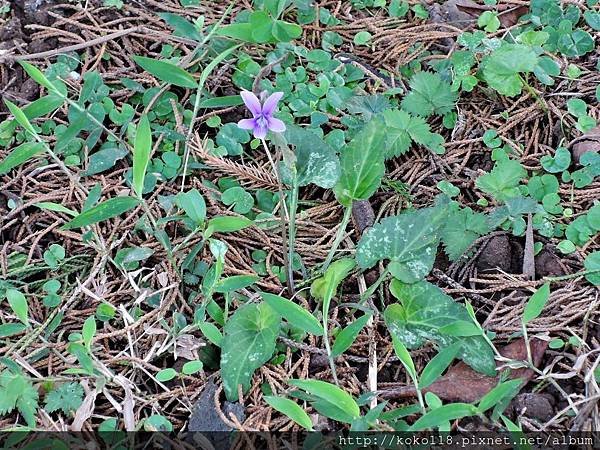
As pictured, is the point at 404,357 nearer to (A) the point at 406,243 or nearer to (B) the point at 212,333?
(A) the point at 406,243

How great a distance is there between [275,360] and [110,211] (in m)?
0.51

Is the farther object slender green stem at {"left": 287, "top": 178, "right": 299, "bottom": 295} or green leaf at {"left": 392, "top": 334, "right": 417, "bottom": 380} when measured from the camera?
slender green stem at {"left": 287, "top": 178, "right": 299, "bottom": 295}

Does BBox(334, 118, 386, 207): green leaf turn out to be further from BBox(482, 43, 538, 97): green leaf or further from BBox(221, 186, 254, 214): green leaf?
BBox(482, 43, 538, 97): green leaf

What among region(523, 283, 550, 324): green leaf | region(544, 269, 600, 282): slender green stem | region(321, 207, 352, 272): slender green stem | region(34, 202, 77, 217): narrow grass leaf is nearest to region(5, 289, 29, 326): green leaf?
region(34, 202, 77, 217): narrow grass leaf

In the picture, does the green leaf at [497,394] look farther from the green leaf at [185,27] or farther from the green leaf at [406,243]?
the green leaf at [185,27]

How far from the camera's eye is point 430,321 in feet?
5.16

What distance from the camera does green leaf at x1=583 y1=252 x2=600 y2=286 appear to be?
168cm

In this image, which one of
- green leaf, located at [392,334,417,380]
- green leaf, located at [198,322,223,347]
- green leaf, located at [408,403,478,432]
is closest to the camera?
green leaf, located at [408,403,478,432]

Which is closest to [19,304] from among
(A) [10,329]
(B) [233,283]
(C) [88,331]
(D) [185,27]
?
(A) [10,329]

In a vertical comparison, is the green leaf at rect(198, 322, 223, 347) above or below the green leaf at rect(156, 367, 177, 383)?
above

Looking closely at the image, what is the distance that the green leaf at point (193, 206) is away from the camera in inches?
67.6

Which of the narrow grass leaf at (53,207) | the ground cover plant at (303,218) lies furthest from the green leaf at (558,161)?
the narrow grass leaf at (53,207)

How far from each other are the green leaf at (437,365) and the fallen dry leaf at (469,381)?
0.09 m

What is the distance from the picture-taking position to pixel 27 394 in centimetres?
150
